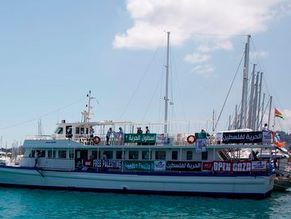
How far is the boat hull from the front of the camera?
1326 inches

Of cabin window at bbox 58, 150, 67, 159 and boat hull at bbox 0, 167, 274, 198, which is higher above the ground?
cabin window at bbox 58, 150, 67, 159

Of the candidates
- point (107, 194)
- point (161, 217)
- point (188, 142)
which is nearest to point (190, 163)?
point (188, 142)


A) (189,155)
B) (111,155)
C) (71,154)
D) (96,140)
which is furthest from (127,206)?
(71,154)

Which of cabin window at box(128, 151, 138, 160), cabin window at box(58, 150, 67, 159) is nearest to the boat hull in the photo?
cabin window at box(58, 150, 67, 159)

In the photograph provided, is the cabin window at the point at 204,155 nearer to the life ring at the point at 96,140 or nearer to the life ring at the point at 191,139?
the life ring at the point at 191,139

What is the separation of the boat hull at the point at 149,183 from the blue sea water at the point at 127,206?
2.95ft

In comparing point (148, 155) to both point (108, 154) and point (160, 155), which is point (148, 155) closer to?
point (160, 155)

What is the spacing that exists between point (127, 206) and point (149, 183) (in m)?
5.76

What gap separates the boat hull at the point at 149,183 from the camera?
3369 centimetres

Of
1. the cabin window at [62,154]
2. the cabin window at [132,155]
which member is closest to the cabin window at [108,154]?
the cabin window at [132,155]

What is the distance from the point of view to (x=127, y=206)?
29.6m

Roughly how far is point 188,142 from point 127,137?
4734 millimetres

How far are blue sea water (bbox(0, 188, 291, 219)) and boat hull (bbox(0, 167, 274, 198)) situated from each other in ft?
2.95

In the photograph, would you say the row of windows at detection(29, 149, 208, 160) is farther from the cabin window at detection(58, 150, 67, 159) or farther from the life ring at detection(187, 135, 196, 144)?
the life ring at detection(187, 135, 196, 144)
